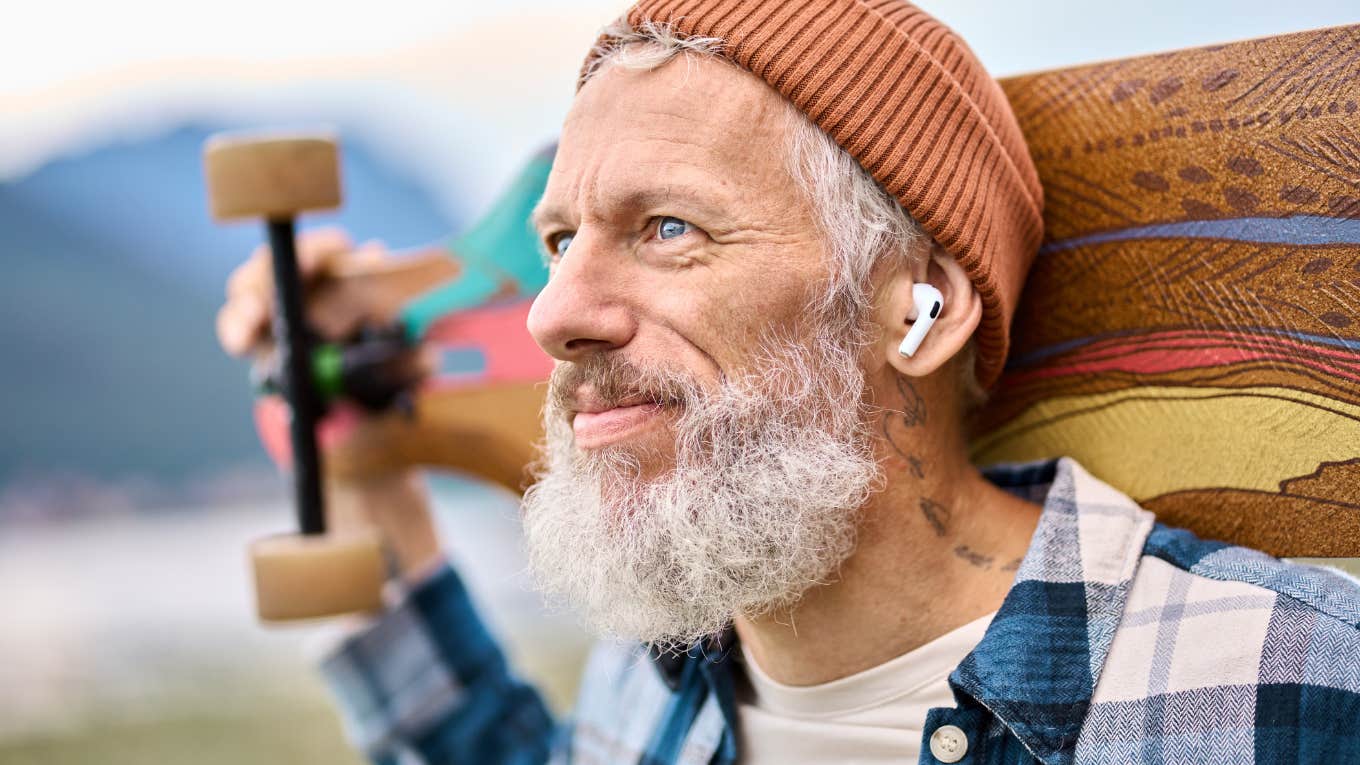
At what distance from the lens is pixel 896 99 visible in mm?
1072

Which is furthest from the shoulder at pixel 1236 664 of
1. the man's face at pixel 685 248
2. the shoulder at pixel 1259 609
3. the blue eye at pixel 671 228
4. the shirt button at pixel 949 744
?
the blue eye at pixel 671 228

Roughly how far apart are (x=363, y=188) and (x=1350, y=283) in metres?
2.87

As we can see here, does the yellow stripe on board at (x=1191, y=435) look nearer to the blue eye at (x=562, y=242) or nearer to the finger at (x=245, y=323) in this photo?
the blue eye at (x=562, y=242)

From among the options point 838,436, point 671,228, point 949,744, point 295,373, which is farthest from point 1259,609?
point 295,373

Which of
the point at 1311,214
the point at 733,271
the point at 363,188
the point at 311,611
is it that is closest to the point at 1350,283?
the point at 1311,214

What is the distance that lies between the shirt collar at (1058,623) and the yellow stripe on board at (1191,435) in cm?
11

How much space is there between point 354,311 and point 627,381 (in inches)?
32.0

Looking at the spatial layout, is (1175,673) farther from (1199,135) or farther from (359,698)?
(359,698)

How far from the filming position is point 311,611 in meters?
1.55

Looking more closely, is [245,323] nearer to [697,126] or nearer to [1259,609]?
[697,126]

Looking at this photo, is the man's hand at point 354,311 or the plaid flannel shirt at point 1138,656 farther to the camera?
the man's hand at point 354,311

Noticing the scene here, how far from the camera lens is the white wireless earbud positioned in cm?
108

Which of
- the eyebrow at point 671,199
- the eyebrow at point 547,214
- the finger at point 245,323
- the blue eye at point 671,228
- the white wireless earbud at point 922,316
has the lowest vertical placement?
the finger at point 245,323

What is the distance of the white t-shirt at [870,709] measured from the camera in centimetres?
111
